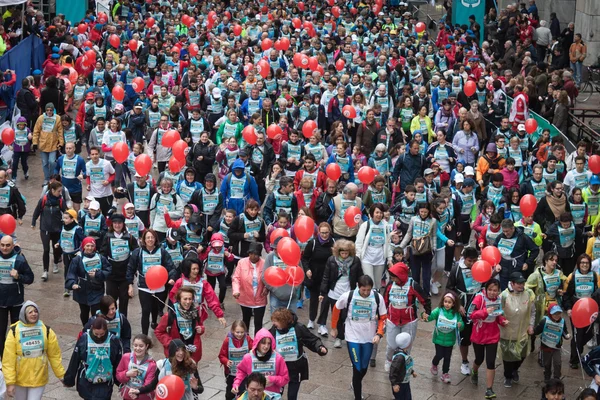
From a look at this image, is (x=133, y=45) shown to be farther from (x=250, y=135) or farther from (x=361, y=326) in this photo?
(x=361, y=326)

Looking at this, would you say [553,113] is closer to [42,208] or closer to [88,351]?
[42,208]

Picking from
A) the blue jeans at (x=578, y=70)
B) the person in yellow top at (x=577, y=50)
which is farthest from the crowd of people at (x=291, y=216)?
the blue jeans at (x=578, y=70)

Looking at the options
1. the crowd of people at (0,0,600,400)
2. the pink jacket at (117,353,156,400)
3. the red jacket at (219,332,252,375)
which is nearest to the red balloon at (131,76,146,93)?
the crowd of people at (0,0,600,400)

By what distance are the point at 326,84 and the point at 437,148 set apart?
210 inches

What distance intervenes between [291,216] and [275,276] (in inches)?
120

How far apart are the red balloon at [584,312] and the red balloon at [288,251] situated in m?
3.15

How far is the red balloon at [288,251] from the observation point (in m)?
13.4

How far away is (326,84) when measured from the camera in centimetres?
2384

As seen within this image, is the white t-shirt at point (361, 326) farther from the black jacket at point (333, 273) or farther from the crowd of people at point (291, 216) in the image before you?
the black jacket at point (333, 273)

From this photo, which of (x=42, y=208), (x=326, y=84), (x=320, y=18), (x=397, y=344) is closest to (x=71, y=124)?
(x=42, y=208)

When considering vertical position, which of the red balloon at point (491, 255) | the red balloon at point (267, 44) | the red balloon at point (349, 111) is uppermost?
the red balloon at point (491, 255)

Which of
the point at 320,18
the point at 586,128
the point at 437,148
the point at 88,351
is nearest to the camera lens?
the point at 88,351

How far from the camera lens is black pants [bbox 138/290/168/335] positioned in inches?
558

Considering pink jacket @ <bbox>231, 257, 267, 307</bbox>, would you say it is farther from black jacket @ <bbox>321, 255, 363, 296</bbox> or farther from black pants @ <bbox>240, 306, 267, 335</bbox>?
black jacket @ <bbox>321, 255, 363, 296</bbox>
